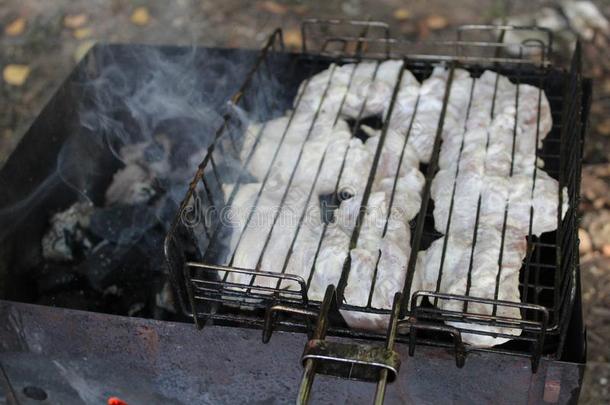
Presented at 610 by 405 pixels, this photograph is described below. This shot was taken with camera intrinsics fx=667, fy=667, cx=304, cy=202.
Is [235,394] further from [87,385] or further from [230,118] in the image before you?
[230,118]

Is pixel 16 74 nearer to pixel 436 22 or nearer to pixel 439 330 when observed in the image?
pixel 436 22

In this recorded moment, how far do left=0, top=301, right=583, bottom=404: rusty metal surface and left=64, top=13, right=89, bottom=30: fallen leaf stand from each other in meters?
4.12

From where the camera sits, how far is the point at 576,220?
7.68 feet

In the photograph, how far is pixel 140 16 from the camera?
6145 millimetres

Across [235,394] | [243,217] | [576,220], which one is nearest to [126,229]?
[243,217]

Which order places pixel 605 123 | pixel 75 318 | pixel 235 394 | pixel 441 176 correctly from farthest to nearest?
pixel 605 123 < pixel 441 176 < pixel 235 394 < pixel 75 318

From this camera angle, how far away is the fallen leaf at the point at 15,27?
6.12 meters

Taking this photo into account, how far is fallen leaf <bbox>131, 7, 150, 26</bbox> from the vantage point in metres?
6.08

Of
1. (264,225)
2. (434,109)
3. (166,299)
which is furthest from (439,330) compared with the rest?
(434,109)

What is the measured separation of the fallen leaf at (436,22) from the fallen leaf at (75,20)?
10.3 feet

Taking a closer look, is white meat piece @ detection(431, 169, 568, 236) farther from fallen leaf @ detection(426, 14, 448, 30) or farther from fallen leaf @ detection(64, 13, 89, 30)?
fallen leaf @ detection(64, 13, 89, 30)

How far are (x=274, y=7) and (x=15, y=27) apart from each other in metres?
2.40

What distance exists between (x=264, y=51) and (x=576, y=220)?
1758mm

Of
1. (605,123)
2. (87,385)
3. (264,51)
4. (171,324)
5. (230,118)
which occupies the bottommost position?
(87,385)
